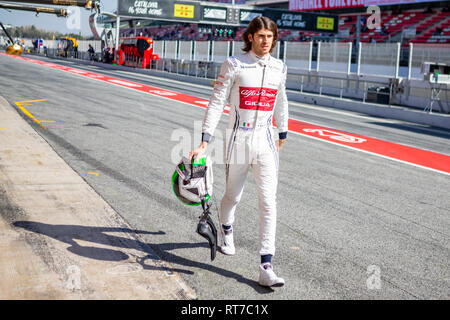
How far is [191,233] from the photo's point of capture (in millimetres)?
5043

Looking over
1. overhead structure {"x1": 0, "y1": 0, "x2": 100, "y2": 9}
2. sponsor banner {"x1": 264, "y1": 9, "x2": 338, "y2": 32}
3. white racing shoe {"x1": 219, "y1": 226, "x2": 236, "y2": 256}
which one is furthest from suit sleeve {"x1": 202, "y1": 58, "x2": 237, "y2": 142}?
sponsor banner {"x1": 264, "y1": 9, "x2": 338, "y2": 32}

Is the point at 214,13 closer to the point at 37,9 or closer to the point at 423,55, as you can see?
the point at 423,55

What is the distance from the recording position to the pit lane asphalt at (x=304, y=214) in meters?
4.04

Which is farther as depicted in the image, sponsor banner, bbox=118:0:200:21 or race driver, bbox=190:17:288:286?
sponsor banner, bbox=118:0:200:21

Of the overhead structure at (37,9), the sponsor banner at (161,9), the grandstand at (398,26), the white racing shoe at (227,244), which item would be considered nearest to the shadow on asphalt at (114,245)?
the white racing shoe at (227,244)

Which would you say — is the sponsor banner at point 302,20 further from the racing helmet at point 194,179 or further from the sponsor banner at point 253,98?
the racing helmet at point 194,179

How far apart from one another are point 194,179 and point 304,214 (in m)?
2.24

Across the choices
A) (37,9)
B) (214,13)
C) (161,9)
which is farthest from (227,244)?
(214,13)

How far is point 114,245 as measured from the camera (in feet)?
15.0

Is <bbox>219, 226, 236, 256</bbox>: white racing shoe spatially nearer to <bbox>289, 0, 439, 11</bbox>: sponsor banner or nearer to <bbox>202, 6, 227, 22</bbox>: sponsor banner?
<bbox>289, 0, 439, 11</bbox>: sponsor banner

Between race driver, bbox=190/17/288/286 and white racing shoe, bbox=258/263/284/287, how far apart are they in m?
0.07

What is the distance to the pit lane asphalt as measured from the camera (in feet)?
13.3

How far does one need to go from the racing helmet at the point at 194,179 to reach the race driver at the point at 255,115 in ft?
0.34
